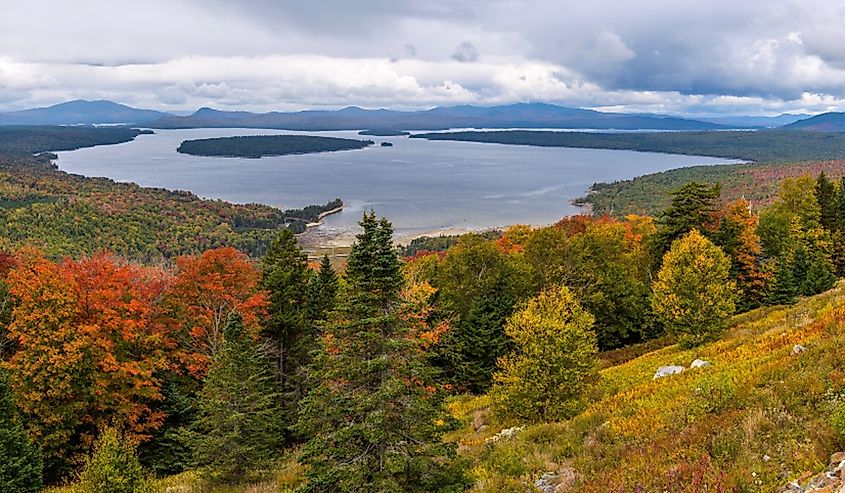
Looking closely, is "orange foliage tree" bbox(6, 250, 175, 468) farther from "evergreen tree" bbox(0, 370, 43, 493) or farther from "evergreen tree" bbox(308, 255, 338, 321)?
"evergreen tree" bbox(308, 255, 338, 321)

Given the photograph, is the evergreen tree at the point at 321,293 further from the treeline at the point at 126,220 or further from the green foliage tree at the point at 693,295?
the treeline at the point at 126,220

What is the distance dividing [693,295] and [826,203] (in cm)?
3017

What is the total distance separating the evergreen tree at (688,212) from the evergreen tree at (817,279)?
6.70 metres

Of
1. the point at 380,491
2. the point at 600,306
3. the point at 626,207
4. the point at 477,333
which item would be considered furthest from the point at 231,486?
the point at 626,207

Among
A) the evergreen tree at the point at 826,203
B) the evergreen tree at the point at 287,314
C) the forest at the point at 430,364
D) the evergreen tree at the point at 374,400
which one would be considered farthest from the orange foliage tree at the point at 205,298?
the evergreen tree at the point at 826,203

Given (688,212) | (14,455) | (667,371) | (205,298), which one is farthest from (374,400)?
(688,212)

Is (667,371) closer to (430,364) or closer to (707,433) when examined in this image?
(707,433)

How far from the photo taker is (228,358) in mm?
18156

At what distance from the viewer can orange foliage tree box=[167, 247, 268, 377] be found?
30.2 meters

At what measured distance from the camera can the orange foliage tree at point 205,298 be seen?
3016cm

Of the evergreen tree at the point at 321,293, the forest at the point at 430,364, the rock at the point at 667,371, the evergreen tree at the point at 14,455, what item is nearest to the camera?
the forest at the point at 430,364

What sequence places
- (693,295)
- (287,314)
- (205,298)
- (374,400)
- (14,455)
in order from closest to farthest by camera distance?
(374,400)
(14,455)
(693,295)
(287,314)
(205,298)

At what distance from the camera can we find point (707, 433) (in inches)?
421

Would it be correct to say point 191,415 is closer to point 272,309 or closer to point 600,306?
point 272,309
